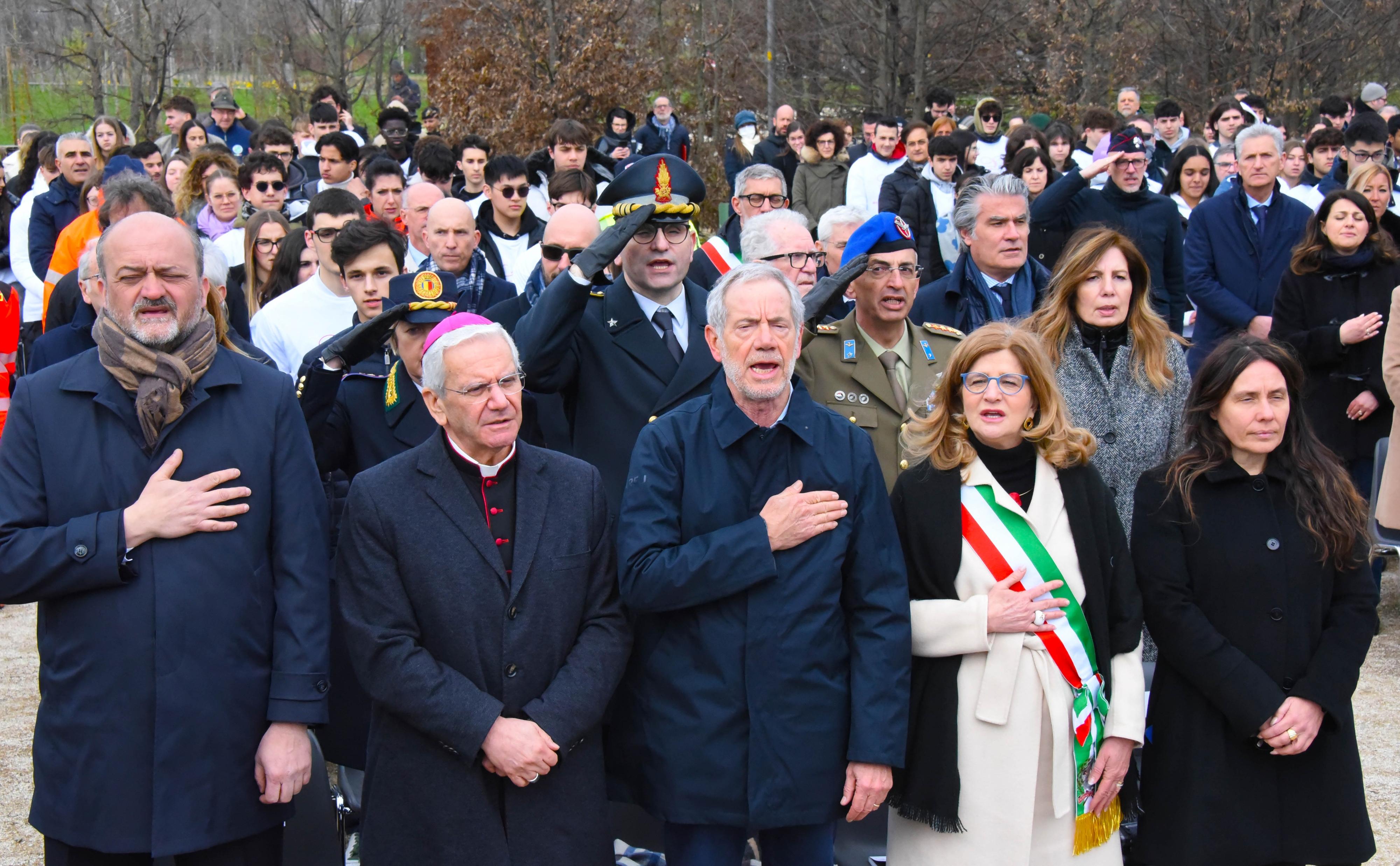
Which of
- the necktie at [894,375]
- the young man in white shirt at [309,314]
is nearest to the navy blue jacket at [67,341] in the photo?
the young man in white shirt at [309,314]

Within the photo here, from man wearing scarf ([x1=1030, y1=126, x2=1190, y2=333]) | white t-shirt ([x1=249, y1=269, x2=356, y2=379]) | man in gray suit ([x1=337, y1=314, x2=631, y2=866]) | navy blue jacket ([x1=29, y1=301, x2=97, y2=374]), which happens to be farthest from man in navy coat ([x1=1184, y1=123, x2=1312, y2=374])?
navy blue jacket ([x1=29, y1=301, x2=97, y2=374])

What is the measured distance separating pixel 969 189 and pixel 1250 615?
2.40 meters

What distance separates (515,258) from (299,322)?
195 centimetres

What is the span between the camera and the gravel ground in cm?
469

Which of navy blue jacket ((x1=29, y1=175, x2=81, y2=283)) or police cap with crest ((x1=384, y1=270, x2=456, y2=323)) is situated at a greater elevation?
navy blue jacket ((x1=29, y1=175, x2=81, y2=283))

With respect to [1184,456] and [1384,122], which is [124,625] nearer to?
[1184,456]

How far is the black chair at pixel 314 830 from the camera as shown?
3.78 metres

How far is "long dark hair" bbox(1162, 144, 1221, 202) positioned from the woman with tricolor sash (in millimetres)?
6107

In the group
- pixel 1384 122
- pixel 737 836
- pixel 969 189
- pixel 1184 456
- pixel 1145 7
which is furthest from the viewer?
pixel 1145 7

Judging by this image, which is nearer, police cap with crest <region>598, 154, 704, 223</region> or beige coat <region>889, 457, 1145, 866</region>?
beige coat <region>889, 457, 1145, 866</region>

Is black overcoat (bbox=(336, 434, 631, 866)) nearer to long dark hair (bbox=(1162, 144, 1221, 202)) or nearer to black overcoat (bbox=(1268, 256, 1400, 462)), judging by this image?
black overcoat (bbox=(1268, 256, 1400, 462))

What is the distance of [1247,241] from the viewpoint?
7.36m

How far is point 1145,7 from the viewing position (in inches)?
937

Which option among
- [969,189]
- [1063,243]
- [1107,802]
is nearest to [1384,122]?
[1063,243]
